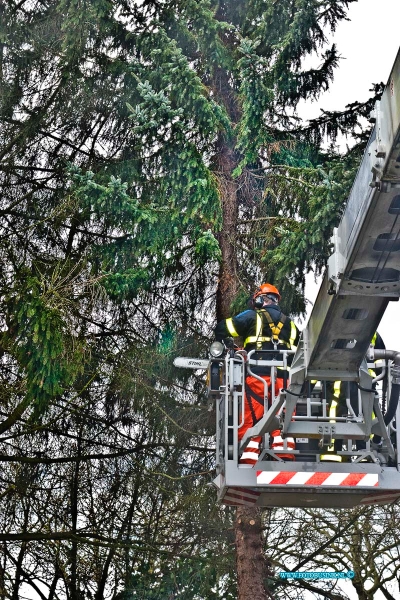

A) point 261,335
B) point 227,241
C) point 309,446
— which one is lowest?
point 309,446

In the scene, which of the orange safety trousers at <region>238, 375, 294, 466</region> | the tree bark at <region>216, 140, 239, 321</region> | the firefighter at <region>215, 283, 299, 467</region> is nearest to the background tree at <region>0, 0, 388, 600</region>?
the tree bark at <region>216, 140, 239, 321</region>

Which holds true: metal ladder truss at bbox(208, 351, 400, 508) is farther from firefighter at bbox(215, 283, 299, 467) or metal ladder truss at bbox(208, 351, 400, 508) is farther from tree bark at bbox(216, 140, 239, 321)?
tree bark at bbox(216, 140, 239, 321)

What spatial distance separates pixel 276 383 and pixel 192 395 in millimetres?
4839

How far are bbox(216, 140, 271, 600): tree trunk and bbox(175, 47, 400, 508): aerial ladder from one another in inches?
150

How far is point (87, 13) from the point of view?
12.6 metres

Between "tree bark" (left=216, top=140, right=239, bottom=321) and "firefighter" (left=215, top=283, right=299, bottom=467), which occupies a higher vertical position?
"tree bark" (left=216, top=140, right=239, bottom=321)

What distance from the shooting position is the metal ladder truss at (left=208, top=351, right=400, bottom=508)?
796cm

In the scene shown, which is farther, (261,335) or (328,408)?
(261,335)

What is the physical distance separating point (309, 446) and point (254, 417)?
0.52 metres

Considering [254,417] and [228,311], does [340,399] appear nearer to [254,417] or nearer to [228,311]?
[254,417]

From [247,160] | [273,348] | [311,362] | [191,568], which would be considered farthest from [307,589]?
[311,362]

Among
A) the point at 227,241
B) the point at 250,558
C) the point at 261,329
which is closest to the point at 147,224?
the point at 227,241

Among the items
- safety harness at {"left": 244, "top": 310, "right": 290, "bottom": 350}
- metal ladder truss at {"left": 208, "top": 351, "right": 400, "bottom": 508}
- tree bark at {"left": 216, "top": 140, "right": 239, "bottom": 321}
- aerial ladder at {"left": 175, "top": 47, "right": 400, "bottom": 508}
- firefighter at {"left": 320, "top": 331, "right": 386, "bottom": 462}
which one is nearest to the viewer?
aerial ladder at {"left": 175, "top": 47, "right": 400, "bottom": 508}

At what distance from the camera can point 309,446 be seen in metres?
8.38
